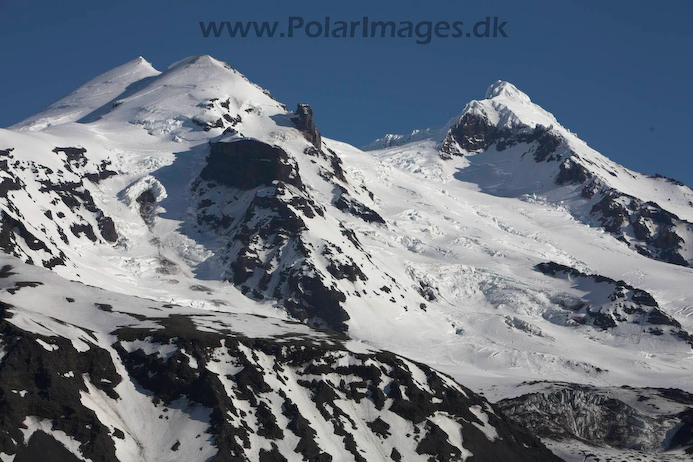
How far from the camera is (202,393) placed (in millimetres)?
140125

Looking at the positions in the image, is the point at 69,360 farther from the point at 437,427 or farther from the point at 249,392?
the point at 437,427

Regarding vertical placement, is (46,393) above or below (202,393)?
below

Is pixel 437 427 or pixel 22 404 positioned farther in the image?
pixel 437 427

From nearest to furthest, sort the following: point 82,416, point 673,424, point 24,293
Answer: point 82,416 < point 24,293 < point 673,424

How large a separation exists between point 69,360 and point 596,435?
11222 centimetres

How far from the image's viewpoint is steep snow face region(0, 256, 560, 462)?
5030 inches

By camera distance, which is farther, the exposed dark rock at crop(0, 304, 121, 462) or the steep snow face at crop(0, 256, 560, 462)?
the steep snow face at crop(0, 256, 560, 462)

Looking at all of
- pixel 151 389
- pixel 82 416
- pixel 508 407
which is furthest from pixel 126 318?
pixel 508 407

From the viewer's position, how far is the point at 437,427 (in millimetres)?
154000

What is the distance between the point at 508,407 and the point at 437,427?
4753cm

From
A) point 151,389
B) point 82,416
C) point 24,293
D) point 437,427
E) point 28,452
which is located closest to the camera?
point 28,452

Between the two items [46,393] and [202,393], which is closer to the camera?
[46,393]

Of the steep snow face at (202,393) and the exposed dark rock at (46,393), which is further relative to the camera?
the steep snow face at (202,393)

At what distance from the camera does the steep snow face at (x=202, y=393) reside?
12775cm
